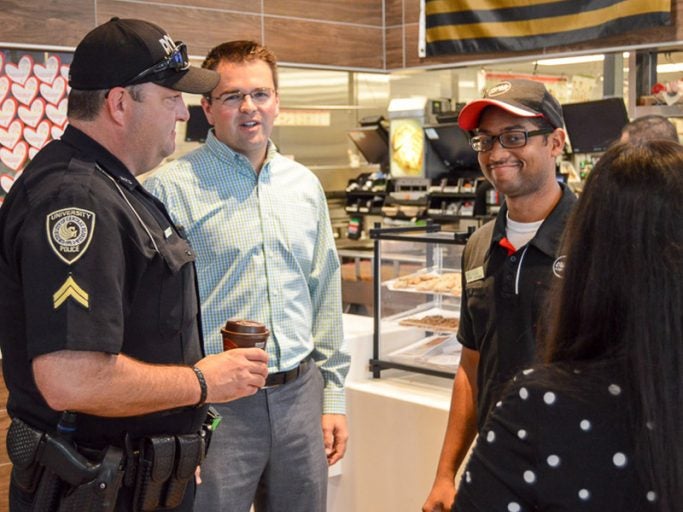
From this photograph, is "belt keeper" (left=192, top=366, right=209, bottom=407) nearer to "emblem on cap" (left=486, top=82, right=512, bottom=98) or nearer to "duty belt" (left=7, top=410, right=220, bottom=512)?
"duty belt" (left=7, top=410, right=220, bottom=512)

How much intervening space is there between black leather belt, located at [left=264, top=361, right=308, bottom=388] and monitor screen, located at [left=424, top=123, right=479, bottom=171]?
15.1 feet

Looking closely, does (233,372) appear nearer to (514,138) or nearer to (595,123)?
(514,138)

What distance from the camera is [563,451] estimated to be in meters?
1.21

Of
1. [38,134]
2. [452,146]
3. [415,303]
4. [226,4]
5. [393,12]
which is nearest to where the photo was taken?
[415,303]

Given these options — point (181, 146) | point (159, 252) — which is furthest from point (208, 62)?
point (181, 146)

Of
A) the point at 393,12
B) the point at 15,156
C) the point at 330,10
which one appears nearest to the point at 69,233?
the point at 15,156

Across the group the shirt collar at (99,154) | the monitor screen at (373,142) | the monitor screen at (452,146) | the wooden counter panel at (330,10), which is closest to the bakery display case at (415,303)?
the shirt collar at (99,154)

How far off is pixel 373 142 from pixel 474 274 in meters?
6.03

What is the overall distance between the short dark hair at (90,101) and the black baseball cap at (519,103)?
86 cm

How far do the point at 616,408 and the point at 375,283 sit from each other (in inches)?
105

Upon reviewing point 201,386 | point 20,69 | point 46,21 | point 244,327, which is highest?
point 46,21

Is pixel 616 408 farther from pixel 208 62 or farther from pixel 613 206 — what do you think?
pixel 208 62

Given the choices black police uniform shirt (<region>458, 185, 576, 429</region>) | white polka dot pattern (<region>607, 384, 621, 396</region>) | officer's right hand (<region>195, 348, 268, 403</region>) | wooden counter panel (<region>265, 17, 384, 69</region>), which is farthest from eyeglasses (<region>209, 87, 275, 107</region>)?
wooden counter panel (<region>265, 17, 384, 69</region>)

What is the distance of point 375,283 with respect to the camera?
12.6 ft
